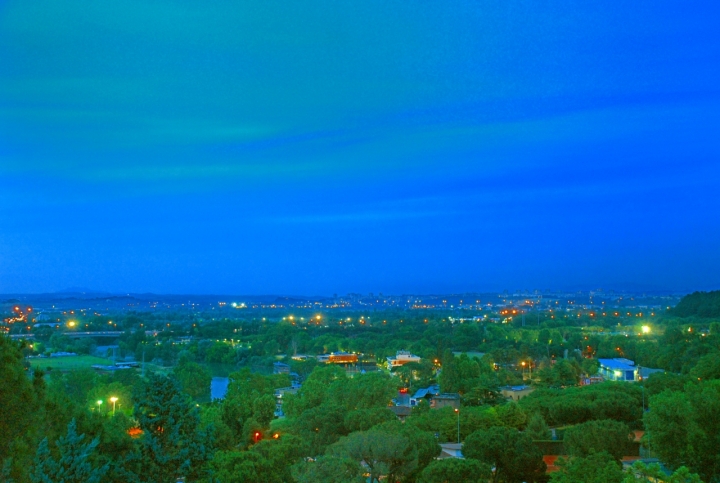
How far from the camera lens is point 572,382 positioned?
64.6 ft

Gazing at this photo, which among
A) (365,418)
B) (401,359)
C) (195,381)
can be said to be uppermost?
(365,418)

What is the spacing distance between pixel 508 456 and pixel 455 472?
4.68 ft

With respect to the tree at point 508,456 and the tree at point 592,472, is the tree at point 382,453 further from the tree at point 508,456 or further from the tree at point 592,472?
the tree at point 592,472

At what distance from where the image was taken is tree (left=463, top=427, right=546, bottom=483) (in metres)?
9.41

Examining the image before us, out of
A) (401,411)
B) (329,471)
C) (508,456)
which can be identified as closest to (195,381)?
(401,411)

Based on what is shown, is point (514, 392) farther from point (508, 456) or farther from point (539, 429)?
point (508, 456)

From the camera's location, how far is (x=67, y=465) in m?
5.20

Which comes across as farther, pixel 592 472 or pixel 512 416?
pixel 512 416

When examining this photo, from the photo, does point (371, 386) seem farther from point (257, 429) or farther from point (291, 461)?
point (291, 461)

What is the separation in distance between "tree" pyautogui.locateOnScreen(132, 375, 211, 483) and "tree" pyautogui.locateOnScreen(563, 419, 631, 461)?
6.10m

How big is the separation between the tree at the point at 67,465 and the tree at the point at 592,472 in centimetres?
490

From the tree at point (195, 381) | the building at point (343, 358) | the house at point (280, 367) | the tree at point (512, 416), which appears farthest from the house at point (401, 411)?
the building at point (343, 358)

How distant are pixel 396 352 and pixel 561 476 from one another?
22353 millimetres

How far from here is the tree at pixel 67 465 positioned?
5.07 meters
